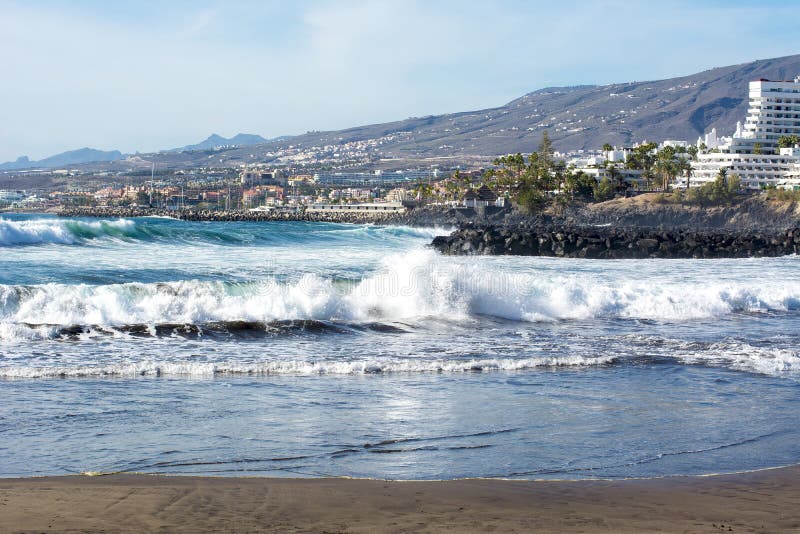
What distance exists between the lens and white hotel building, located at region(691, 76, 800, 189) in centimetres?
9938

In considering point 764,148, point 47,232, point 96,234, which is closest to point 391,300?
point 47,232

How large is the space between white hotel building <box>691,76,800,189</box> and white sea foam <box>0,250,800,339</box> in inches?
3108

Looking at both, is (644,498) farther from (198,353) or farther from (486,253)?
(486,253)

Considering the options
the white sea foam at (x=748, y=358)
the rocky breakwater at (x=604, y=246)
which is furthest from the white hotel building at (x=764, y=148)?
the white sea foam at (x=748, y=358)

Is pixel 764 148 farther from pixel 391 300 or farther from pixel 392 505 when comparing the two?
pixel 392 505

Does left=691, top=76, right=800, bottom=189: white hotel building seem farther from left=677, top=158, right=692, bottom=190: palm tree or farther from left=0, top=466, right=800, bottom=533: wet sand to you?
Result: left=0, top=466, right=800, bottom=533: wet sand

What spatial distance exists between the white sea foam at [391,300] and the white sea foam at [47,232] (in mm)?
17836

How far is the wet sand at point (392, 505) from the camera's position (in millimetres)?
5438

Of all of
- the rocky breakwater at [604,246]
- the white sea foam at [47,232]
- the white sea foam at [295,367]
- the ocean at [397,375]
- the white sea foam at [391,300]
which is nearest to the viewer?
the ocean at [397,375]

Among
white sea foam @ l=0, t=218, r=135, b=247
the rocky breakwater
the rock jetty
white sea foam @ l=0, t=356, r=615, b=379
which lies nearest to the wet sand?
white sea foam @ l=0, t=356, r=615, b=379

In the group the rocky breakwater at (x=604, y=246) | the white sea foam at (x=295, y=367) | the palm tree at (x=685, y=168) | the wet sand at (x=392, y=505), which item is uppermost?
the palm tree at (x=685, y=168)

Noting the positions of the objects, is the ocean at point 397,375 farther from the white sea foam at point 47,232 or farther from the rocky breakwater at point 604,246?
the rocky breakwater at point 604,246

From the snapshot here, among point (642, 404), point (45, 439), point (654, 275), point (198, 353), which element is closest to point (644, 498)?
point (642, 404)

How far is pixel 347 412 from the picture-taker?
918 cm
